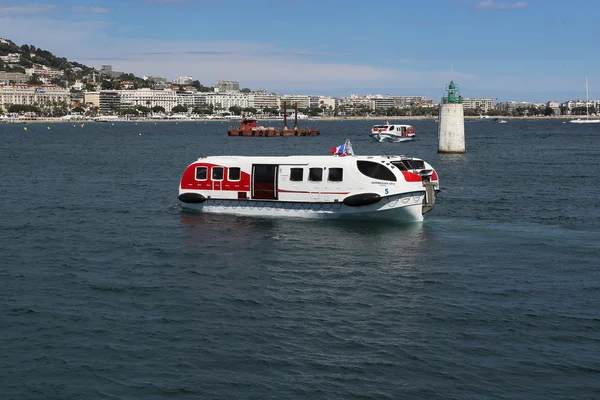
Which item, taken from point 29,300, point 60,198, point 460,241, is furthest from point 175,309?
point 60,198

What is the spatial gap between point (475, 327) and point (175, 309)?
26.1ft

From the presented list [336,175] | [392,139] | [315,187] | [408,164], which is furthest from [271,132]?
[336,175]

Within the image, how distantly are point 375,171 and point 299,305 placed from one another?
39.3 ft

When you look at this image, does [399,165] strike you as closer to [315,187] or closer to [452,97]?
[315,187]

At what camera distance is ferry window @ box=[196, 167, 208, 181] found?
35.3m

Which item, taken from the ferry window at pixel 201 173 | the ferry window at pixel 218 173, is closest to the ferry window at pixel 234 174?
the ferry window at pixel 218 173

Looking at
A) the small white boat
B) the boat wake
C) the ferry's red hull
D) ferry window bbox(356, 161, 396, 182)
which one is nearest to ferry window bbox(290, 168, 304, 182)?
ferry window bbox(356, 161, 396, 182)

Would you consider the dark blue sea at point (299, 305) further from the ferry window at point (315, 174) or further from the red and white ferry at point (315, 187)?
the ferry window at point (315, 174)

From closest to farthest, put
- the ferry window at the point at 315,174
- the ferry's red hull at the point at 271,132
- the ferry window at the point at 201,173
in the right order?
the ferry window at the point at 315,174, the ferry window at the point at 201,173, the ferry's red hull at the point at 271,132

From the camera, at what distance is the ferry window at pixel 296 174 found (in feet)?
109

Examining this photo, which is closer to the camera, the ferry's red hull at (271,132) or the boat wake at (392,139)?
the boat wake at (392,139)

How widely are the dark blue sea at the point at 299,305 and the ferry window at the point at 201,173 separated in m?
1.89

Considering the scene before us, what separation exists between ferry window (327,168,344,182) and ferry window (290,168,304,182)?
1.29 m

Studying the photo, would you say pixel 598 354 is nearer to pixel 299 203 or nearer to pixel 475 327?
pixel 475 327
